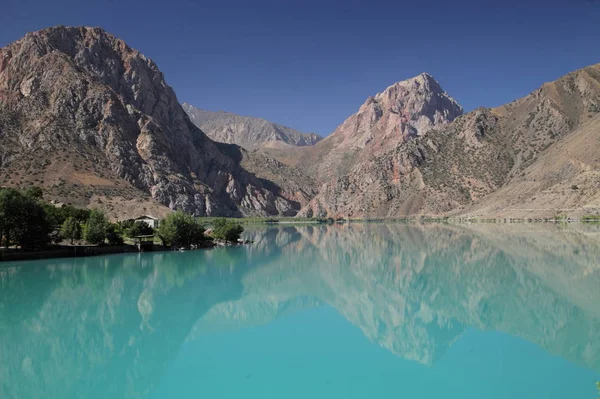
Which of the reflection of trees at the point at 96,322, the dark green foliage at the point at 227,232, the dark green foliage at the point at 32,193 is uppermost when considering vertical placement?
the dark green foliage at the point at 32,193

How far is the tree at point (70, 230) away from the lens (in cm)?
5453

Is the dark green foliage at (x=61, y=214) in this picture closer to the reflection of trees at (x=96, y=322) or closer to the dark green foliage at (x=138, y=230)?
the dark green foliage at (x=138, y=230)

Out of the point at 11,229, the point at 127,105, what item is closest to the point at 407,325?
the point at 11,229

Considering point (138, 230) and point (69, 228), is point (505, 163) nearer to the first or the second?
point (138, 230)

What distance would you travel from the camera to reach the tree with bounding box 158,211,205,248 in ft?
205

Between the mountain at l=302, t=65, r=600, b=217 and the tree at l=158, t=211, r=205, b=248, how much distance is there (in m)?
91.5

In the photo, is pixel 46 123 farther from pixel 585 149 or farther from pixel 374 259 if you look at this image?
pixel 585 149

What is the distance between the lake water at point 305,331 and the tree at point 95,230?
36.8ft

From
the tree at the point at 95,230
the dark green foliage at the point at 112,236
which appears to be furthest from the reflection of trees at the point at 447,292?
the tree at the point at 95,230

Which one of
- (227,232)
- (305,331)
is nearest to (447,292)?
(305,331)

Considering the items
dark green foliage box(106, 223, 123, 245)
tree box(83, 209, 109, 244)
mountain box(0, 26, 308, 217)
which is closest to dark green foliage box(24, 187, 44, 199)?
tree box(83, 209, 109, 244)

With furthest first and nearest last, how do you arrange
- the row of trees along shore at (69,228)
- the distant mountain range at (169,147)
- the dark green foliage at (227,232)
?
the distant mountain range at (169,147) → the dark green foliage at (227,232) → the row of trees along shore at (69,228)

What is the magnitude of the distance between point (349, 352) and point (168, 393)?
7.33 m

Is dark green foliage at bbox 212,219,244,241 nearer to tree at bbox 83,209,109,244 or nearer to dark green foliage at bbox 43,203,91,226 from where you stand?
dark green foliage at bbox 43,203,91,226
